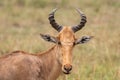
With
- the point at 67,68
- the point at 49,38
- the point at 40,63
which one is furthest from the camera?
the point at 40,63

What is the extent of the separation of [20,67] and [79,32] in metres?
7.60

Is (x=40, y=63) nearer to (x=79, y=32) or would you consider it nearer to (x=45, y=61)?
(x=45, y=61)

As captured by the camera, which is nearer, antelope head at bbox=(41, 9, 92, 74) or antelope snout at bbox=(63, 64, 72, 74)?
antelope snout at bbox=(63, 64, 72, 74)

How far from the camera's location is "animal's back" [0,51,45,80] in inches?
413

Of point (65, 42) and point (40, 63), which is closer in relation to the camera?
point (65, 42)

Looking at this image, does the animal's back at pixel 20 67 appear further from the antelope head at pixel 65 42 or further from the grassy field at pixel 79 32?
the grassy field at pixel 79 32

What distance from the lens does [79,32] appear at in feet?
59.4

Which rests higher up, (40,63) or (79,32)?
(79,32)

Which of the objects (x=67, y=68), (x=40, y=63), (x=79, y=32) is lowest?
(x=67, y=68)

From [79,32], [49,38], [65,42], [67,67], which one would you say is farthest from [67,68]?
[79,32]

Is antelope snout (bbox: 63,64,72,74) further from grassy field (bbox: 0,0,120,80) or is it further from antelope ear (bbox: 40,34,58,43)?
grassy field (bbox: 0,0,120,80)

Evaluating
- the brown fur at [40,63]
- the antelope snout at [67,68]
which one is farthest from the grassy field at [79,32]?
the antelope snout at [67,68]

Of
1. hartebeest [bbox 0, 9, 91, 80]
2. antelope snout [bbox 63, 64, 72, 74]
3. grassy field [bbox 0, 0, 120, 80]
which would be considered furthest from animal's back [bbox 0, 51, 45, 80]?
grassy field [bbox 0, 0, 120, 80]

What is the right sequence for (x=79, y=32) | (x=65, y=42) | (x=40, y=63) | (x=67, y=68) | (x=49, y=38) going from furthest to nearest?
(x=79, y=32) < (x=40, y=63) < (x=49, y=38) < (x=65, y=42) < (x=67, y=68)
